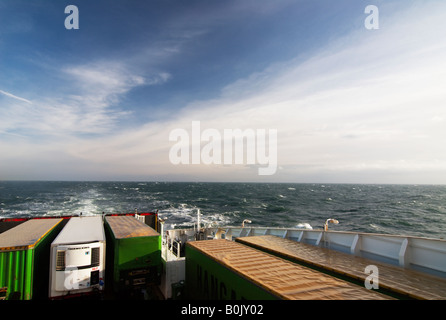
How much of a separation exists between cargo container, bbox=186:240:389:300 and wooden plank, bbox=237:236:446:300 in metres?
0.75

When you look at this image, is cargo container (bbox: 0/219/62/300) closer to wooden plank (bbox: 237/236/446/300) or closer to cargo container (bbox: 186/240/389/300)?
cargo container (bbox: 186/240/389/300)

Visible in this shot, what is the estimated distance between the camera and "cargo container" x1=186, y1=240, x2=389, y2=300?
6.51 m

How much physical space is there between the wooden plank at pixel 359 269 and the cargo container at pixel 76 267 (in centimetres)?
737

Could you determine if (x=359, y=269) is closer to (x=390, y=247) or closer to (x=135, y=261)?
(x=390, y=247)

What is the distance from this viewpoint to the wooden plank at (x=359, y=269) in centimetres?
662

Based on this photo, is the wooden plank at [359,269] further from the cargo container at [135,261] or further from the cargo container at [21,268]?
the cargo container at [21,268]

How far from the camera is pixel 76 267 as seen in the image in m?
10.2

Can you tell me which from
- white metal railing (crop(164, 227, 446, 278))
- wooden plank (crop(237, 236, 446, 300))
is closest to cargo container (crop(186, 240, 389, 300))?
wooden plank (crop(237, 236, 446, 300))

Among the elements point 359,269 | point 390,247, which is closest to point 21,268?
point 359,269

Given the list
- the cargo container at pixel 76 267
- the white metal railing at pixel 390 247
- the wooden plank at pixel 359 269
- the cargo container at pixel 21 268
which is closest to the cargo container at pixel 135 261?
the cargo container at pixel 76 267

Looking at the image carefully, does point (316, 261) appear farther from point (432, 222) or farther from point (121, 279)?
point (432, 222)
